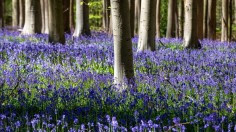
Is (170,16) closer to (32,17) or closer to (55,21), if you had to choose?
(32,17)

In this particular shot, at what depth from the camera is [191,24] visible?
13719 mm

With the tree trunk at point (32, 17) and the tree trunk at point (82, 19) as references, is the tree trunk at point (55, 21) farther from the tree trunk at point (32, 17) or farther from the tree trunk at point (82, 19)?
the tree trunk at point (82, 19)

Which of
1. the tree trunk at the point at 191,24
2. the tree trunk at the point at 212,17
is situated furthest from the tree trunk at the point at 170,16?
the tree trunk at the point at 191,24

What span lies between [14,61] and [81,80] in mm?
2891

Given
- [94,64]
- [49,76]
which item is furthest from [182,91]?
[94,64]

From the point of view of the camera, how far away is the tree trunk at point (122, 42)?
6746 mm

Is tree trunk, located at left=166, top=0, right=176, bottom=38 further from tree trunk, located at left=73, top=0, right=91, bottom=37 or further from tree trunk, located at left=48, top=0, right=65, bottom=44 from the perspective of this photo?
tree trunk, located at left=48, top=0, right=65, bottom=44

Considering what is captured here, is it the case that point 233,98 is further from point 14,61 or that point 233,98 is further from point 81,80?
point 14,61

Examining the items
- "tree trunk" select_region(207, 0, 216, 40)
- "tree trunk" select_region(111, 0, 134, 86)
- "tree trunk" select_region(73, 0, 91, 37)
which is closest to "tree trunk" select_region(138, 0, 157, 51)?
"tree trunk" select_region(111, 0, 134, 86)

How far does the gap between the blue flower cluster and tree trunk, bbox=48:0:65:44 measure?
348 centimetres

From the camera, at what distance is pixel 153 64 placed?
9453 mm

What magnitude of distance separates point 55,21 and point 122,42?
23.4 ft

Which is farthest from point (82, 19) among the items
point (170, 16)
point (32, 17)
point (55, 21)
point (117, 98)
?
point (117, 98)

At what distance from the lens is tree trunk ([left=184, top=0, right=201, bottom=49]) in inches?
532
